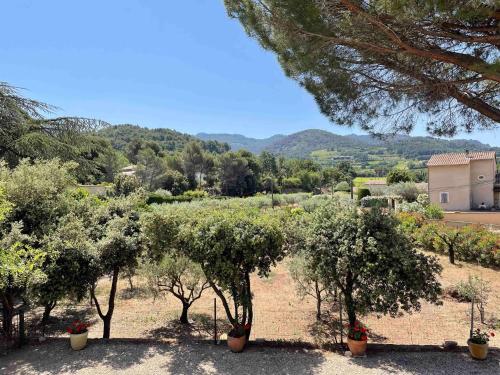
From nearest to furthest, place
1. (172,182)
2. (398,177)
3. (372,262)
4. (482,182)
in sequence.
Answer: (372,262) < (482,182) < (172,182) < (398,177)

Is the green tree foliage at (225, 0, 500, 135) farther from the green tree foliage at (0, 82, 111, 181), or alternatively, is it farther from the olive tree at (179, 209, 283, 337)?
the green tree foliage at (0, 82, 111, 181)

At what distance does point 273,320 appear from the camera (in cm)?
922

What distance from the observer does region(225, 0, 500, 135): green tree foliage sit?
17.9 feet

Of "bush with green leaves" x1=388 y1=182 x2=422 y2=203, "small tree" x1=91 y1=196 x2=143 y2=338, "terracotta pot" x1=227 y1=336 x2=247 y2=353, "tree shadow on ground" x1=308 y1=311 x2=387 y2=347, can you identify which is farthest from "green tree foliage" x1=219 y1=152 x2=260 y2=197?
"terracotta pot" x1=227 y1=336 x2=247 y2=353

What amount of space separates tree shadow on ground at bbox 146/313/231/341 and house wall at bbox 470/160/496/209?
1073 inches

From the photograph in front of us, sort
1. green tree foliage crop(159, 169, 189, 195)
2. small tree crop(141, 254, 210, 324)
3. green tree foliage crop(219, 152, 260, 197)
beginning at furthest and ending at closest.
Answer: green tree foliage crop(219, 152, 260, 197)
green tree foliage crop(159, 169, 189, 195)
small tree crop(141, 254, 210, 324)

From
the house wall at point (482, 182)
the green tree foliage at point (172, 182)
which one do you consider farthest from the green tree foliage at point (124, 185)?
the house wall at point (482, 182)

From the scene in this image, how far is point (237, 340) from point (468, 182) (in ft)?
91.7

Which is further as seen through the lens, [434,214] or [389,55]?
[434,214]

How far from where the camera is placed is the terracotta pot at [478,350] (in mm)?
6219

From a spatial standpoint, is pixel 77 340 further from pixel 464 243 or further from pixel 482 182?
pixel 482 182

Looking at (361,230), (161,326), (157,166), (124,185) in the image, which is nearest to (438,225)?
(361,230)

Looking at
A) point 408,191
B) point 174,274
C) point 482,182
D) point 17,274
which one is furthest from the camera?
point 408,191

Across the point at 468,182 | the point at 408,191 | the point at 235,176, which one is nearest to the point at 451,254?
the point at 468,182
